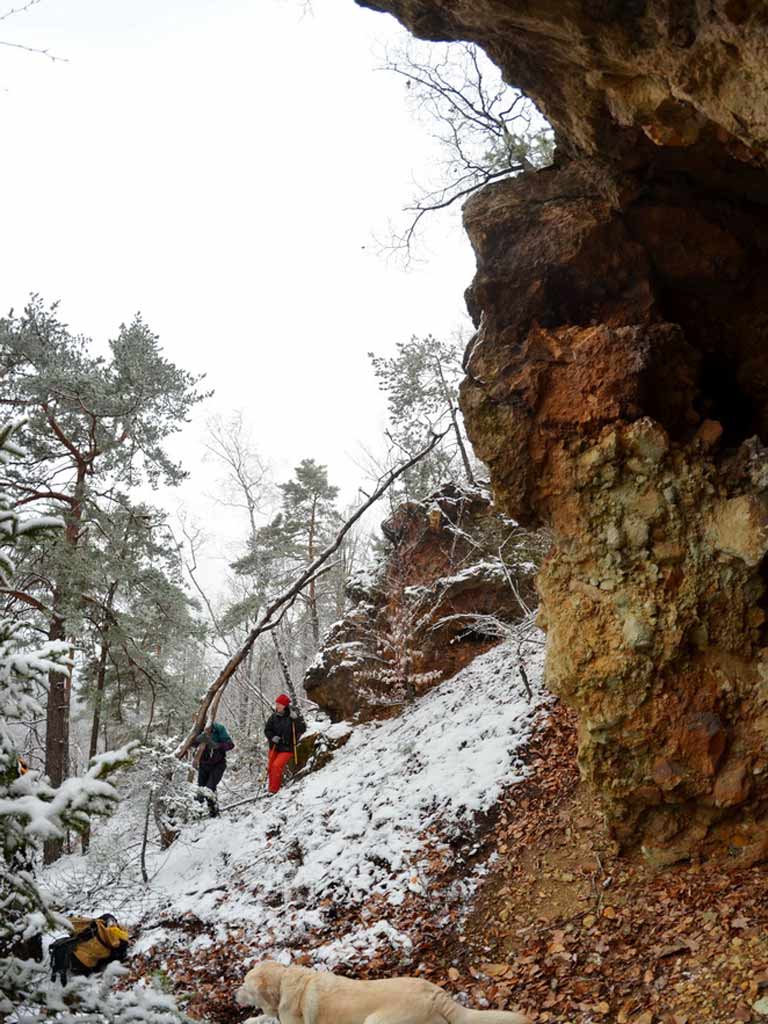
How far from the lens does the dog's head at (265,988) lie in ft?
14.0

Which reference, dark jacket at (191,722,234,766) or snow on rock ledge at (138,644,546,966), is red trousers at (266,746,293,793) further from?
dark jacket at (191,722,234,766)

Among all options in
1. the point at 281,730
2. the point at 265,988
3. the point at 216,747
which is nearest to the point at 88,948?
the point at 265,988

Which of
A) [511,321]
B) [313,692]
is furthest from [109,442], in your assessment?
[511,321]

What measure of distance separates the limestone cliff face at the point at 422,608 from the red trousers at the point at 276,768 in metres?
1.48

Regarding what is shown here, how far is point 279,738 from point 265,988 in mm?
6695

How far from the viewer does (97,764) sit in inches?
108

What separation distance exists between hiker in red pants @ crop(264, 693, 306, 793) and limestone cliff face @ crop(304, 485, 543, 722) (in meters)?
1.31

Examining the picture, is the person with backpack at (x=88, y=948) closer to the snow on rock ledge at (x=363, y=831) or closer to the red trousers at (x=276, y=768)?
the snow on rock ledge at (x=363, y=831)

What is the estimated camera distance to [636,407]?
525 centimetres

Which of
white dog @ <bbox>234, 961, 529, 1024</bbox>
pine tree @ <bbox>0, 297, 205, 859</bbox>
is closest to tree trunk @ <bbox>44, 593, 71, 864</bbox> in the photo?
pine tree @ <bbox>0, 297, 205, 859</bbox>

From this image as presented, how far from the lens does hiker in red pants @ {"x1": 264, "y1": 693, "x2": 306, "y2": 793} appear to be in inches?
425

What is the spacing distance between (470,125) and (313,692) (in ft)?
33.2

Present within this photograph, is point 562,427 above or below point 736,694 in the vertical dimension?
above

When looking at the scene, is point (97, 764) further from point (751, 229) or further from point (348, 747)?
point (348, 747)
